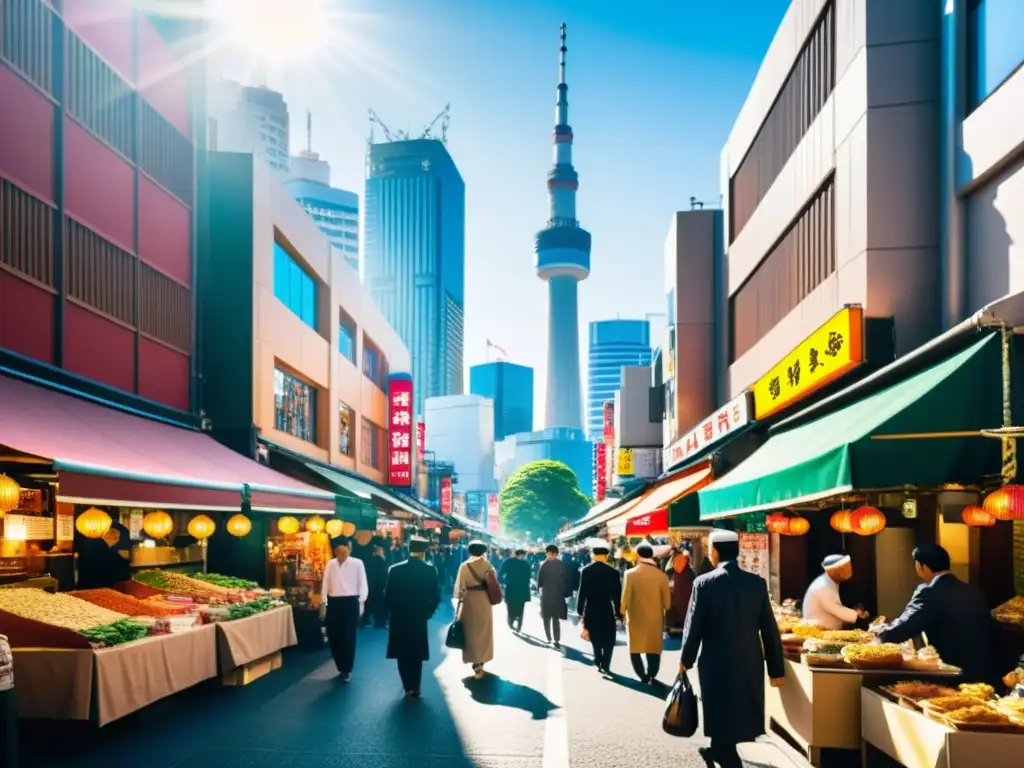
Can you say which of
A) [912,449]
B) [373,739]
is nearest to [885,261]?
[912,449]

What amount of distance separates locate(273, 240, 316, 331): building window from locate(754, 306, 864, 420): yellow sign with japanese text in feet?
38.2

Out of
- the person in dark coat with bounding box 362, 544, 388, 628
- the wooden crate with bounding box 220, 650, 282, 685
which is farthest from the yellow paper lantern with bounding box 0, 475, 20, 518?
the person in dark coat with bounding box 362, 544, 388, 628

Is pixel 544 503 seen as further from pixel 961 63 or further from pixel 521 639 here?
pixel 961 63

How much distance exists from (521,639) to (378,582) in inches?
124

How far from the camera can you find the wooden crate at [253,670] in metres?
11.3

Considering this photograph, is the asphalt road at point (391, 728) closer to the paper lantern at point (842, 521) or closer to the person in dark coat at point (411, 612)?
the person in dark coat at point (411, 612)

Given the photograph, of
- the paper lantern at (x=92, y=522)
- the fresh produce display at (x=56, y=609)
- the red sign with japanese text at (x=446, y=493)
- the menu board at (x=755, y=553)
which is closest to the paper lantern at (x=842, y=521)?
the menu board at (x=755, y=553)

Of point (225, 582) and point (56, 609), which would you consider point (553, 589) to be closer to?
point (225, 582)

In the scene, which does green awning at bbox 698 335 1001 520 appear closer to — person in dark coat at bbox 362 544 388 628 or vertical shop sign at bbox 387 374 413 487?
person in dark coat at bbox 362 544 388 628

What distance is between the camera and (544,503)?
112 metres

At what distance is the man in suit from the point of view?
723cm

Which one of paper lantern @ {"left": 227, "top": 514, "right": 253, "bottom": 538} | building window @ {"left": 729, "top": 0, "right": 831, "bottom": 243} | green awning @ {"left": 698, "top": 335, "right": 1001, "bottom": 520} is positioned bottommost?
paper lantern @ {"left": 227, "top": 514, "right": 253, "bottom": 538}

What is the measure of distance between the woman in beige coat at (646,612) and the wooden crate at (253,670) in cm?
455

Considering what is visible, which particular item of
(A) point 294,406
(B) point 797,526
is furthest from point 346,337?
(B) point 797,526
